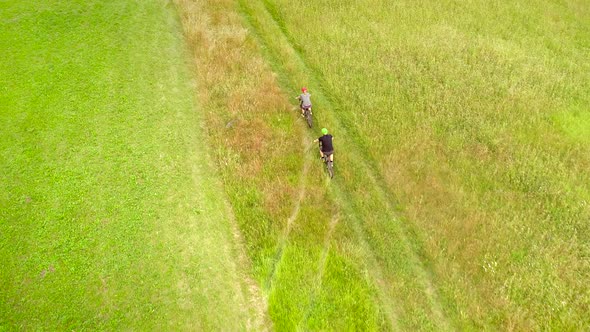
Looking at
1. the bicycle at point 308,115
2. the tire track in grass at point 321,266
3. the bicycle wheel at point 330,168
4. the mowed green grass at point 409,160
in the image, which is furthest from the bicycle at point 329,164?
the bicycle at point 308,115

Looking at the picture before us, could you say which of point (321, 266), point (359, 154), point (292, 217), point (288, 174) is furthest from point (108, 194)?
point (359, 154)

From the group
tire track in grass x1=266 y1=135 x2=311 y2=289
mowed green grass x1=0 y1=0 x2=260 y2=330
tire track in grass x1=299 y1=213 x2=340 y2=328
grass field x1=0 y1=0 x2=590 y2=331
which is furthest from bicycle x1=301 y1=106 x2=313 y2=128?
tire track in grass x1=299 y1=213 x2=340 y2=328

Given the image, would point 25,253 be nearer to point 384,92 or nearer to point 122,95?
point 122,95

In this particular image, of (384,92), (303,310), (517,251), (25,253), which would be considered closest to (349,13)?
(384,92)

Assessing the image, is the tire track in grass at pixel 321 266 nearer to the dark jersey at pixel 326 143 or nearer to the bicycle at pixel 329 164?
the bicycle at pixel 329 164

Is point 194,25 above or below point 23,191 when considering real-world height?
above

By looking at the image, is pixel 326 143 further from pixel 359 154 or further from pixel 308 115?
pixel 308 115
